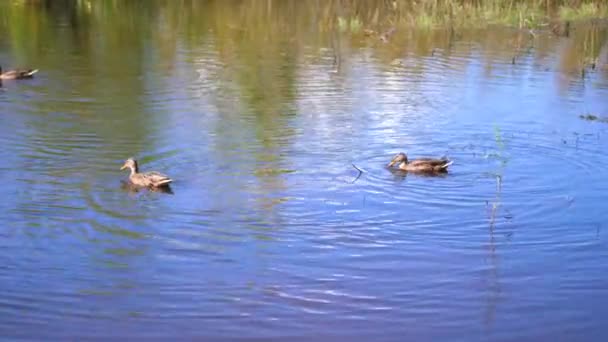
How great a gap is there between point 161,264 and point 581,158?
6.10 metres

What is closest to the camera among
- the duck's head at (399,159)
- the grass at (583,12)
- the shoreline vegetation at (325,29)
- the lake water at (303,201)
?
the lake water at (303,201)

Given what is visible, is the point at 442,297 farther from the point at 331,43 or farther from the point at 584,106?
the point at 331,43

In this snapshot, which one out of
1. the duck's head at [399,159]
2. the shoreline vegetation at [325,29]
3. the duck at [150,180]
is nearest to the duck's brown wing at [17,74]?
the shoreline vegetation at [325,29]

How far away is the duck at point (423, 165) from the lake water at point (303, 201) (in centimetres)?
18

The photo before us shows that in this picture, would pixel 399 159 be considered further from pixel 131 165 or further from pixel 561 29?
pixel 561 29

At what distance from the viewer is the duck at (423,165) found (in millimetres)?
10727

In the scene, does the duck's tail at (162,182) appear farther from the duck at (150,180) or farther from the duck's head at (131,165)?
the duck's head at (131,165)

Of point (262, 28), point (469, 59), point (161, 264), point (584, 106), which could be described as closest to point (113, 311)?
point (161, 264)

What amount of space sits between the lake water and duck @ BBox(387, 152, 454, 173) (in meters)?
A: 0.18

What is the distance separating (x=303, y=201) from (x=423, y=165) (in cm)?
182

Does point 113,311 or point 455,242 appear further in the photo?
point 455,242

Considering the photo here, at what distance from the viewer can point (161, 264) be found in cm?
764

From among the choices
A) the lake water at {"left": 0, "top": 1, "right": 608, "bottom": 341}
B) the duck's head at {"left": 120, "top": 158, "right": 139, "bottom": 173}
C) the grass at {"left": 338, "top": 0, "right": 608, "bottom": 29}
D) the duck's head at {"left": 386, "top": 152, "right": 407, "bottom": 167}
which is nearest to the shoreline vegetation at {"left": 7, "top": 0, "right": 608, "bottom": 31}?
the grass at {"left": 338, "top": 0, "right": 608, "bottom": 29}

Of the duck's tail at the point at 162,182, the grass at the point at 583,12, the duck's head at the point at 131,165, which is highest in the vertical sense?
the grass at the point at 583,12
